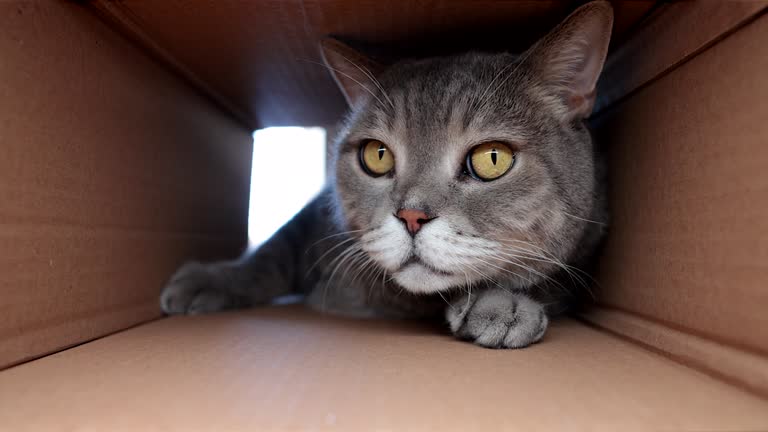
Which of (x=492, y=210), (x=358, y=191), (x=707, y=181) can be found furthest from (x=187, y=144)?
(x=707, y=181)

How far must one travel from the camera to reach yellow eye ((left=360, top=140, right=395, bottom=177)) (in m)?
1.32

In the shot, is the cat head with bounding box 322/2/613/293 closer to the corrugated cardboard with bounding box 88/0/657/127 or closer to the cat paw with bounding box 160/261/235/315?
the corrugated cardboard with bounding box 88/0/657/127

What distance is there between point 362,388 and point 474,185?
54 cm

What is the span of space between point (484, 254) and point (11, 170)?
0.90 meters

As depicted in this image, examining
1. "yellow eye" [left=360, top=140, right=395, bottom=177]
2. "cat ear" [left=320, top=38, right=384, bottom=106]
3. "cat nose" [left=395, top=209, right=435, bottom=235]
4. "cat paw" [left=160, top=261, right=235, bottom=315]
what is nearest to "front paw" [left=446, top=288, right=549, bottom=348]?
"cat nose" [left=395, top=209, right=435, bottom=235]

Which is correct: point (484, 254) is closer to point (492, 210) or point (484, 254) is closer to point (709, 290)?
point (492, 210)

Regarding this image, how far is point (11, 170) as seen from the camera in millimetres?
938

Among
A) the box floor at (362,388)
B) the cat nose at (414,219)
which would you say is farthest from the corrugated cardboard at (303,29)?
→ the box floor at (362,388)

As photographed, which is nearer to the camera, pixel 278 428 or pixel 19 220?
pixel 278 428

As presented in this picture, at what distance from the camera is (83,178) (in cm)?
116

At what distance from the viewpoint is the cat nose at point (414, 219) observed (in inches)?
41.7

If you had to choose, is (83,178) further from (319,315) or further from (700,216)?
(700,216)

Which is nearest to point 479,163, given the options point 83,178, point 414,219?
point 414,219

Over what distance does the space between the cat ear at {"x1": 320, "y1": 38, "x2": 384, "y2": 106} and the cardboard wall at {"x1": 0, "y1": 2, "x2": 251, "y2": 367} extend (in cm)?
50
